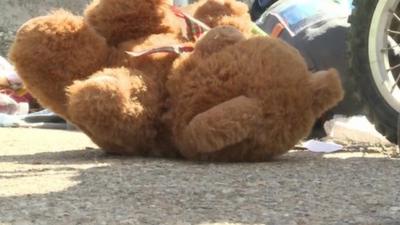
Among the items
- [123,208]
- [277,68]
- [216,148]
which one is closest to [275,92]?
[277,68]

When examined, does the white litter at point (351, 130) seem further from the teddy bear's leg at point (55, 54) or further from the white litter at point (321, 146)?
the teddy bear's leg at point (55, 54)

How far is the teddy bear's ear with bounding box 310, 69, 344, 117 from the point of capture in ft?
8.86

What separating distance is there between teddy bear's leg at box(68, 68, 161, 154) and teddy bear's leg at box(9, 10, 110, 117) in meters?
0.12

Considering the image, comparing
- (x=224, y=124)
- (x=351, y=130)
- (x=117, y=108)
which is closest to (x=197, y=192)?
(x=224, y=124)

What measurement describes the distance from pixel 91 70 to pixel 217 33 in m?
0.43

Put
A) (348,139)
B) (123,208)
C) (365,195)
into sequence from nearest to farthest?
(123,208)
(365,195)
(348,139)

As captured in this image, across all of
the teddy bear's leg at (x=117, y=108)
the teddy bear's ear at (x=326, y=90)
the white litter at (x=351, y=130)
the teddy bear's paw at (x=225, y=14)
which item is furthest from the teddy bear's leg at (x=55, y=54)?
the white litter at (x=351, y=130)

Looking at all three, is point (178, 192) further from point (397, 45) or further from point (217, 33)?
point (397, 45)

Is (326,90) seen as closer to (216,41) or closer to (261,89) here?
(261,89)

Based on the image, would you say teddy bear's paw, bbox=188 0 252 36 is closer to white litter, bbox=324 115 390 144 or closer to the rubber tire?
the rubber tire

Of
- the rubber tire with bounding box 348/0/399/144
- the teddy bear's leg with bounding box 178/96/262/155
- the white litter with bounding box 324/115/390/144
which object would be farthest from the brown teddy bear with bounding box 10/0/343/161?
the white litter with bounding box 324/115/390/144

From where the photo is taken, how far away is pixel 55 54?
9.34 ft

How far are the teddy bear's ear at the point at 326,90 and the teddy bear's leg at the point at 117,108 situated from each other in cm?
48

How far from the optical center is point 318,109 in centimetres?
273
